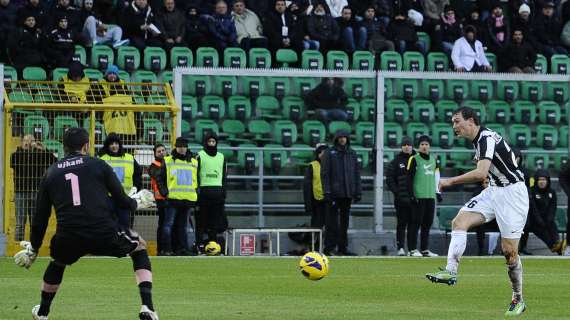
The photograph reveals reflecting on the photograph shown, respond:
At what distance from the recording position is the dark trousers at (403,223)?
25.3 meters

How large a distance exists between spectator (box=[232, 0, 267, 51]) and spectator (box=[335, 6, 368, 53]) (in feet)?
5.68

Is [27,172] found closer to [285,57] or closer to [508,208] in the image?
[285,57]

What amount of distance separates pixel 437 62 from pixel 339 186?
224 inches

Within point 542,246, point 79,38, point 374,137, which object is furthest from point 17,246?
point 542,246

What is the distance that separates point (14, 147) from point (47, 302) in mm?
13436

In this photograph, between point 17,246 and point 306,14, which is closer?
point 17,246

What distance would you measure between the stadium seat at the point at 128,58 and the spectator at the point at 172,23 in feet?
3.18

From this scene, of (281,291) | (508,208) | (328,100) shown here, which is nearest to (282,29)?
(328,100)

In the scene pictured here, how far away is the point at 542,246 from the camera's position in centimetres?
2748

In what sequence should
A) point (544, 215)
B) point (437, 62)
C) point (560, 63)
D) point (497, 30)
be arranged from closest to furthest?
point (544, 215) → point (437, 62) → point (560, 63) → point (497, 30)

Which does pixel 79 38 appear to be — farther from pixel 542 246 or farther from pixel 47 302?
pixel 47 302

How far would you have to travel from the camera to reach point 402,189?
2533 centimetres

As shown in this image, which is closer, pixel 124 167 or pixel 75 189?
pixel 75 189

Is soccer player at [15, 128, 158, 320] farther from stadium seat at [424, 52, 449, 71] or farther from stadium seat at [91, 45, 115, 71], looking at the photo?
stadium seat at [424, 52, 449, 71]
